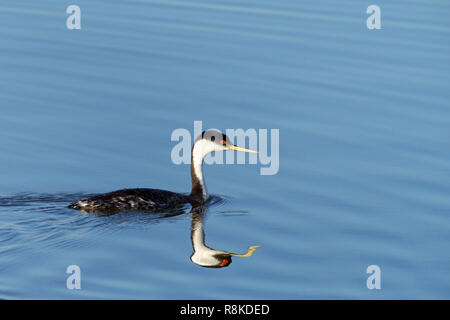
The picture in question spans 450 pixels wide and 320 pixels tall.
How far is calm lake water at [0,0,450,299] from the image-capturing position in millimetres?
10156

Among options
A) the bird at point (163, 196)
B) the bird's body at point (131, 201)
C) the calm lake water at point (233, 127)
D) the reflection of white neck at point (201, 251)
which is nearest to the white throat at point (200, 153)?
the bird at point (163, 196)

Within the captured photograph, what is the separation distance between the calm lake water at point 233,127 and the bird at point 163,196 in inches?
6.2

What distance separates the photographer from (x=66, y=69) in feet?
56.5

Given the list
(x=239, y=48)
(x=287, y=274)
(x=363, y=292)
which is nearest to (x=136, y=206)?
(x=287, y=274)

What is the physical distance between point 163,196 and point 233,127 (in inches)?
117

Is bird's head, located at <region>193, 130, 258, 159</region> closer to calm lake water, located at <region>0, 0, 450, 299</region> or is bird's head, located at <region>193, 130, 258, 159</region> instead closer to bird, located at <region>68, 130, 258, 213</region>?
bird, located at <region>68, 130, 258, 213</region>

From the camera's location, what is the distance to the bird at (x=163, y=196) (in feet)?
39.1

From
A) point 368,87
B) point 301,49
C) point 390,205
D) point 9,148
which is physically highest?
point 301,49

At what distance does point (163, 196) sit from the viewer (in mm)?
12227

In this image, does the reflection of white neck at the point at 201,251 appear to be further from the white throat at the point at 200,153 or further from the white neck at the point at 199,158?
the white throat at the point at 200,153

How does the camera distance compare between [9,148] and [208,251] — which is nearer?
[208,251]

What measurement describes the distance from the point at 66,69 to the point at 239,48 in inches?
146

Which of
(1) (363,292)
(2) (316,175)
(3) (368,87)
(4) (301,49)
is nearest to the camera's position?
(1) (363,292)

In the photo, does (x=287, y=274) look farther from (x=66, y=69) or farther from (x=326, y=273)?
(x=66, y=69)
